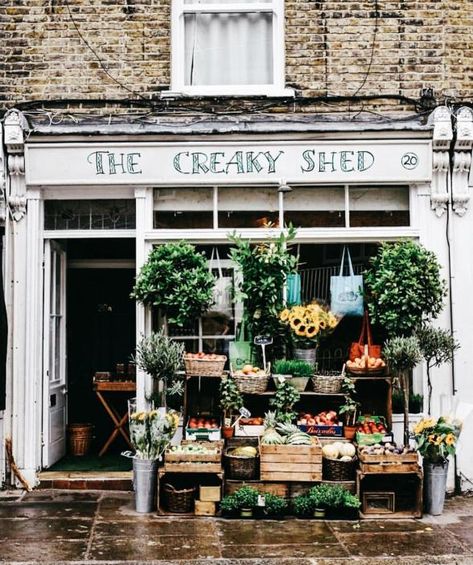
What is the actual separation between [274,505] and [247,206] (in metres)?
3.74

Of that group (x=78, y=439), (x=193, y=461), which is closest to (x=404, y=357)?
(x=193, y=461)

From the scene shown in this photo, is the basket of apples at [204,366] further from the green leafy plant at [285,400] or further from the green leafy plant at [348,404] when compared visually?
the green leafy plant at [348,404]

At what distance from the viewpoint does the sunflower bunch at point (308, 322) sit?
9.49m

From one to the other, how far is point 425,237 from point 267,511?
393 cm

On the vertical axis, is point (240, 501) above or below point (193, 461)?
below

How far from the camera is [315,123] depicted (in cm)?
989

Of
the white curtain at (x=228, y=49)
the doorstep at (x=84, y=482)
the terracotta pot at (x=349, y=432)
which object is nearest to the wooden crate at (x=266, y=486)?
the terracotta pot at (x=349, y=432)

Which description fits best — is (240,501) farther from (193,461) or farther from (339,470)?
(339,470)

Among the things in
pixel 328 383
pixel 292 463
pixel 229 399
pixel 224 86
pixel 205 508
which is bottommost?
pixel 205 508

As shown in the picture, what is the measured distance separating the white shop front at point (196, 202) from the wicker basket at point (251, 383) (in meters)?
0.90

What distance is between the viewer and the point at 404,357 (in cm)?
893

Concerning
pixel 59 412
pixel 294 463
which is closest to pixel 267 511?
pixel 294 463

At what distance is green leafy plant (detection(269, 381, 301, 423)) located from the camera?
9.34m

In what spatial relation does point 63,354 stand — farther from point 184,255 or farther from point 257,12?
point 257,12
